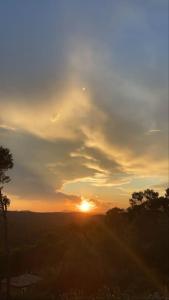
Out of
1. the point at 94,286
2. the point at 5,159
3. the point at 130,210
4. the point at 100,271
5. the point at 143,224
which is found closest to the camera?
the point at 5,159

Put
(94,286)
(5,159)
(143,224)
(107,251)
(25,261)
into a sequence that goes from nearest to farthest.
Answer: (5,159), (94,286), (107,251), (25,261), (143,224)

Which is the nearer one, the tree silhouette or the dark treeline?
the dark treeline

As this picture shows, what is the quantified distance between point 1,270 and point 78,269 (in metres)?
15.0

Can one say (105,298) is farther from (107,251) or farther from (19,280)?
(107,251)

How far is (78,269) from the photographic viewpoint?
153ft

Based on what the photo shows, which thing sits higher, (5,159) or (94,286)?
(5,159)

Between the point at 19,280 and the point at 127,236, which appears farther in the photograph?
the point at 127,236

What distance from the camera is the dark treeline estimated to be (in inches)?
1693

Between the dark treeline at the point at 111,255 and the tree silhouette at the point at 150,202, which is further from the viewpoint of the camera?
the tree silhouette at the point at 150,202

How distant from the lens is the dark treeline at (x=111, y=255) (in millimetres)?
43000

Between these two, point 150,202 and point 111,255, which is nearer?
point 111,255

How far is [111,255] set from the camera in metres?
65.4

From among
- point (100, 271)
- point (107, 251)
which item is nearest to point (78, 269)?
point (100, 271)

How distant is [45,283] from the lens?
139ft
